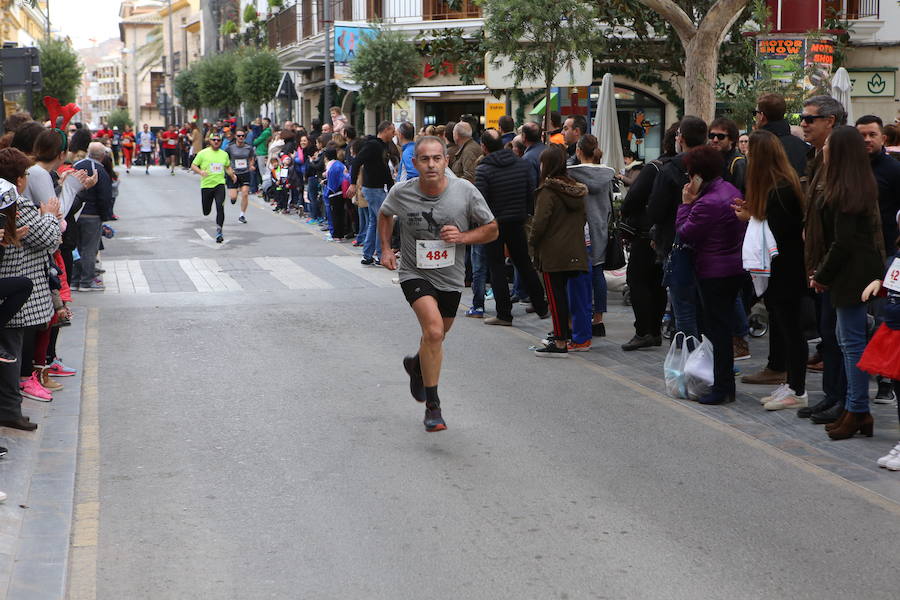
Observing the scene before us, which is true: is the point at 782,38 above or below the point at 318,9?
below

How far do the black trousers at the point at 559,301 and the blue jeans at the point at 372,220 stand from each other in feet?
22.7

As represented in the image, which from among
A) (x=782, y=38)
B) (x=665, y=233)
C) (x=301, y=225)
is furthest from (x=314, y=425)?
(x=301, y=225)

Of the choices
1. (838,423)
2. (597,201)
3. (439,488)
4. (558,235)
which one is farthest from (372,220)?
(439,488)

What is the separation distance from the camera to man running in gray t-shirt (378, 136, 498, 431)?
24.0ft

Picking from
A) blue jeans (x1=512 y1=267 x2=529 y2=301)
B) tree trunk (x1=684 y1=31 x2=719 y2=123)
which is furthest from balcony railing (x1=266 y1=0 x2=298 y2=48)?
blue jeans (x1=512 y1=267 x2=529 y2=301)

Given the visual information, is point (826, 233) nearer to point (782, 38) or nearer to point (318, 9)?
point (782, 38)

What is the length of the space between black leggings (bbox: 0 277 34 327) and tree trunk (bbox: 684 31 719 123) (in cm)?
846

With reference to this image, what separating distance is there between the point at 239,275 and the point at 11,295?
8577mm

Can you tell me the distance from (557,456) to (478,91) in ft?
86.6

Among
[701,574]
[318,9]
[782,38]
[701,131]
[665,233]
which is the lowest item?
[701,574]

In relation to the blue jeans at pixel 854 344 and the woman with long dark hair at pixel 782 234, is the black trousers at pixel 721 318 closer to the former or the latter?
the woman with long dark hair at pixel 782 234

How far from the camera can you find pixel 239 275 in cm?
1566

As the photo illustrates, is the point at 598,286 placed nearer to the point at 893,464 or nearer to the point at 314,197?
the point at 893,464

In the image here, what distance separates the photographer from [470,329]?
456 inches
